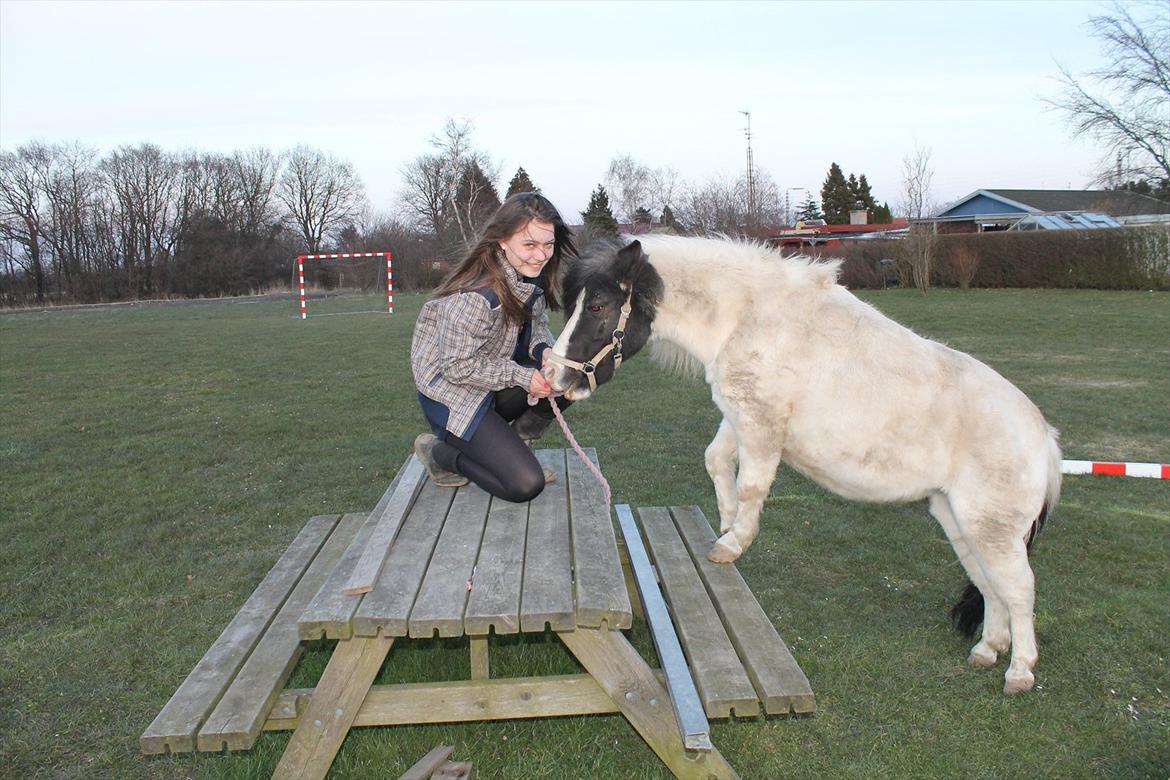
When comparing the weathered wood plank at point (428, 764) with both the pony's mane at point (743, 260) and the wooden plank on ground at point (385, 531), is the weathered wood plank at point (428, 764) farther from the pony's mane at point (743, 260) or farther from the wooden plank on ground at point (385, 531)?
the pony's mane at point (743, 260)

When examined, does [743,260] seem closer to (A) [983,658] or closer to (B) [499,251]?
(B) [499,251]

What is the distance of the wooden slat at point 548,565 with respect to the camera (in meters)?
3.11

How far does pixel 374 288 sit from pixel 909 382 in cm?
4453

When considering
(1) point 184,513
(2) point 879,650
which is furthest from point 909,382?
(1) point 184,513

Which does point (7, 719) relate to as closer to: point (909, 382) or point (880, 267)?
point (909, 382)

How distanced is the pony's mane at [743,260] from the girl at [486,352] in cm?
70

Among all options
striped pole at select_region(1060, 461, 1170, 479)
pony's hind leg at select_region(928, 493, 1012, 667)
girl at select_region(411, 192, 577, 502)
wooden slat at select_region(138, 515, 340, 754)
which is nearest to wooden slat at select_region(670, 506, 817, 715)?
girl at select_region(411, 192, 577, 502)

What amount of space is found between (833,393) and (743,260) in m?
0.86

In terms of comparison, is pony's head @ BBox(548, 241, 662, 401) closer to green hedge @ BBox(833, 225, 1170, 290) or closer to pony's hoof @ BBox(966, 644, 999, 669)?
pony's hoof @ BBox(966, 644, 999, 669)

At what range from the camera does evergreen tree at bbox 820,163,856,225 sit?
7156 centimetres

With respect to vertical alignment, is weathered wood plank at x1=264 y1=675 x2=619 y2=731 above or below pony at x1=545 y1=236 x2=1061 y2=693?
below

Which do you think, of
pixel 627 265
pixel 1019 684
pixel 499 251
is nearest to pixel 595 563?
pixel 627 265

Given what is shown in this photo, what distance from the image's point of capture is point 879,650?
4.62 m

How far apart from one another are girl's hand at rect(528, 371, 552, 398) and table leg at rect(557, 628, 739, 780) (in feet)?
5.07
